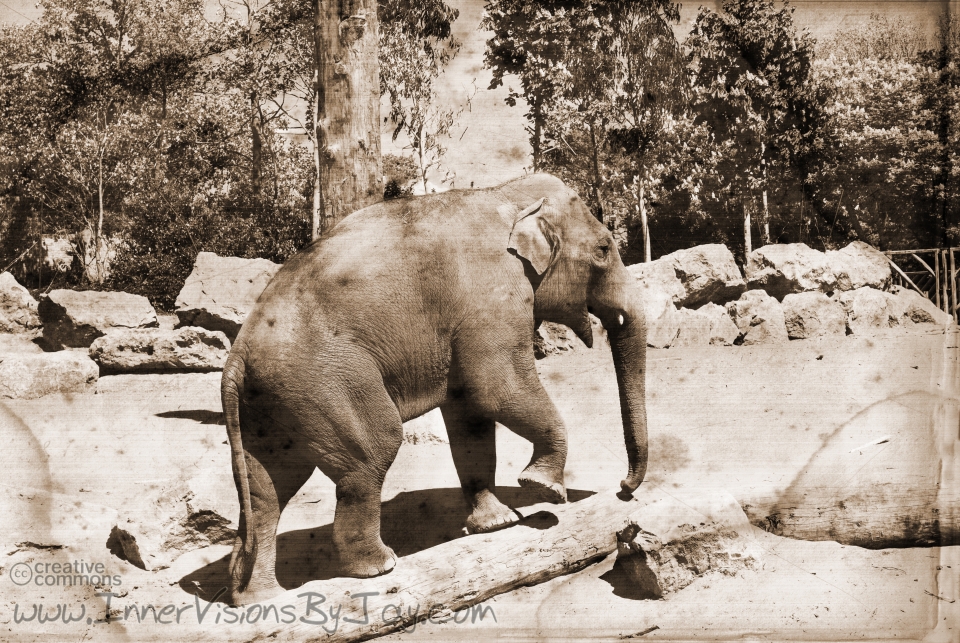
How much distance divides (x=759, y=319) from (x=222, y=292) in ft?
19.3

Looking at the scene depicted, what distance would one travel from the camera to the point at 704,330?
925cm

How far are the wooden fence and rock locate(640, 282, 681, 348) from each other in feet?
12.6

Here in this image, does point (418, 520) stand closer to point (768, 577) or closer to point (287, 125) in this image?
point (768, 577)

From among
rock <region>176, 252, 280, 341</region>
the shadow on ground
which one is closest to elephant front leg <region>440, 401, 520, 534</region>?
the shadow on ground

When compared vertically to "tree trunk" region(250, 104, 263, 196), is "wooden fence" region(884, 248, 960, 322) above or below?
below

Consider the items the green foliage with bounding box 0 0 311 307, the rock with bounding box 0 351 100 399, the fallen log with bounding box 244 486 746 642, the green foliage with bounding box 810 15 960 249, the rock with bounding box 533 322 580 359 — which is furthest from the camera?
the green foliage with bounding box 0 0 311 307

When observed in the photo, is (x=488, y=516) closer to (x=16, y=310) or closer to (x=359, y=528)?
(x=359, y=528)

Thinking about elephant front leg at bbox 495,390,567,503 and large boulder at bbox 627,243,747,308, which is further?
large boulder at bbox 627,243,747,308

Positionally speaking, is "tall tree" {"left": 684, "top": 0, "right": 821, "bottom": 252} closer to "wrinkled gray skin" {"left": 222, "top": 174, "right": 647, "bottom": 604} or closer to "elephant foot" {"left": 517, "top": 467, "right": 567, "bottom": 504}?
"wrinkled gray skin" {"left": 222, "top": 174, "right": 647, "bottom": 604}

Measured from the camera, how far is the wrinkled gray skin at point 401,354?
3656 mm

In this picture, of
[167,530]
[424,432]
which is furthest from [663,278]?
[167,530]

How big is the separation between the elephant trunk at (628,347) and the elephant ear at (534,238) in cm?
48

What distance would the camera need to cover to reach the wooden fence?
11.7 meters

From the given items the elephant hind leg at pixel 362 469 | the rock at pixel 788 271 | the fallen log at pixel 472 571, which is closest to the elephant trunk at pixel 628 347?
the fallen log at pixel 472 571
